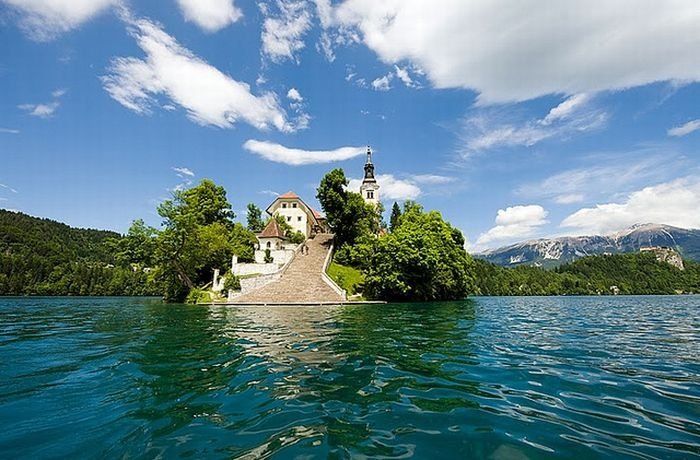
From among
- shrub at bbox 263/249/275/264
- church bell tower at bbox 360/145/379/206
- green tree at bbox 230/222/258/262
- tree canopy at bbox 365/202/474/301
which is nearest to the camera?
tree canopy at bbox 365/202/474/301

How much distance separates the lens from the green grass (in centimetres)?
4413

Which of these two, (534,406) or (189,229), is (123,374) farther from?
(189,229)

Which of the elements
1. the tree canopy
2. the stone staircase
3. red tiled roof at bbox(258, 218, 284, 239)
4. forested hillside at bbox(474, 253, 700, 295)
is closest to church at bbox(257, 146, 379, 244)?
red tiled roof at bbox(258, 218, 284, 239)

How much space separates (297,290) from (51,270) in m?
106

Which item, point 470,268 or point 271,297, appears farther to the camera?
point 470,268

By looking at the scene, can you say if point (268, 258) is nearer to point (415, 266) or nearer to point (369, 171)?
point (415, 266)

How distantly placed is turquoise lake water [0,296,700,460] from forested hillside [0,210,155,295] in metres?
60.8

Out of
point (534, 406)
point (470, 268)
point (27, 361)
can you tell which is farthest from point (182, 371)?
point (470, 268)

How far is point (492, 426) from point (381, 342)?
7.49 metres

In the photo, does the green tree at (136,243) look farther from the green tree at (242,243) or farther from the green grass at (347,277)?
the green grass at (347,277)

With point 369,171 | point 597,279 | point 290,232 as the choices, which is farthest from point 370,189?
point 597,279

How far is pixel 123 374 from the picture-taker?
7840 mm

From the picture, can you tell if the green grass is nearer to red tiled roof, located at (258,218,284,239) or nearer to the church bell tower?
red tiled roof, located at (258,218,284,239)

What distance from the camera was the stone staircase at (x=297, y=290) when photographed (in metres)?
37.3
